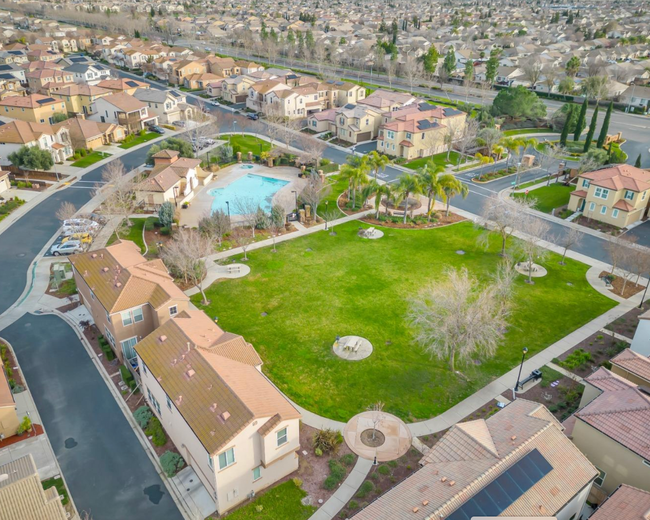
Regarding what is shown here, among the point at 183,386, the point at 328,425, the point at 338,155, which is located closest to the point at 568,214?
the point at 338,155

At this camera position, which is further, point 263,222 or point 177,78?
point 177,78

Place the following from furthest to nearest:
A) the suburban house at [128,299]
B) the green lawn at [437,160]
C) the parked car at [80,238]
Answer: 1. the green lawn at [437,160]
2. the parked car at [80,238]
3. the suburban house at [128,299]

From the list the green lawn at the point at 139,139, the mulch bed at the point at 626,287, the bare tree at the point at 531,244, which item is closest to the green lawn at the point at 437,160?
the bare tree at the point at 531,244

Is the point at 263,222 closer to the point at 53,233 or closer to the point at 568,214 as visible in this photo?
the point at 53,233

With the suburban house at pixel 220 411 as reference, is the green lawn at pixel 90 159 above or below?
below

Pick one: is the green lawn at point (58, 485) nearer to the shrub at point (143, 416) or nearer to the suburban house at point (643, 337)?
the shrub at point (143, 416)

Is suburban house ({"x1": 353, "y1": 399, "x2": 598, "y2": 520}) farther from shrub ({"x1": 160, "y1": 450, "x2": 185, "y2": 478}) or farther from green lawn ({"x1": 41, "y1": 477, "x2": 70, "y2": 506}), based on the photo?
green lawn ({"x1": 41, "y1": 477, "x2": 70, "y2": 506})
